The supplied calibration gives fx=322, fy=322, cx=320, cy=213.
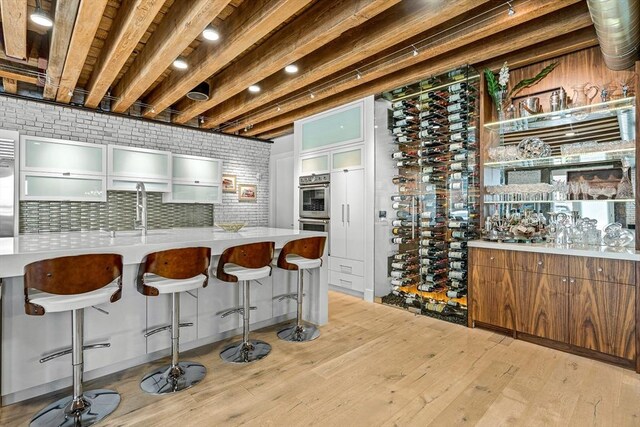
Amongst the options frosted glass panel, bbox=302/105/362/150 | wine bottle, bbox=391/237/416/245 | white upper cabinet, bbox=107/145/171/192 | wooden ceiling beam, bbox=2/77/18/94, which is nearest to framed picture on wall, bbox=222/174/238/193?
white upper cabinet, bbox=107/145/171/192

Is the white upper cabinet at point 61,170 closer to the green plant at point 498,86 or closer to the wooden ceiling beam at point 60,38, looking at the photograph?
the wooden ceiling beam at point 60,38

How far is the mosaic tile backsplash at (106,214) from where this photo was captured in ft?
14.3

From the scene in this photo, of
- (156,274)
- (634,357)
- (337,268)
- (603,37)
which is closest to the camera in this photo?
(156,274)

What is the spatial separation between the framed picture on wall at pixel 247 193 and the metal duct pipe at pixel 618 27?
18.6 ft

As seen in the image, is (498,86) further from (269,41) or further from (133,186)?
(133,186)

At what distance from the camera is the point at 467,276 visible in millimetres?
3477

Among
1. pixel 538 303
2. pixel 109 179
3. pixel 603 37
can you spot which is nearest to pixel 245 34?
pixel 603 37

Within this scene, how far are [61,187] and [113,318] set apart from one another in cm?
300

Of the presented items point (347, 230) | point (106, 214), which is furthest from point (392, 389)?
point (106, 214)

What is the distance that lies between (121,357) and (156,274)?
30.8 inches

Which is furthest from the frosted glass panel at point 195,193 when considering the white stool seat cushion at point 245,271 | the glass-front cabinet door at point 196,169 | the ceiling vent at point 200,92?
the white stool seat cushion at point 245,271

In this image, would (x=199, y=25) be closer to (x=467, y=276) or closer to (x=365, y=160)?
(x=365, y=160)

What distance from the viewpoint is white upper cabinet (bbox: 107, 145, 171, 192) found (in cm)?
468

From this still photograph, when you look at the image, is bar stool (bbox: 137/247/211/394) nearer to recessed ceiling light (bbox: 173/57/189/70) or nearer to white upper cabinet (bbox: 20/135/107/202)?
recessed ceiling light (bbox: 173/57/189/70)
